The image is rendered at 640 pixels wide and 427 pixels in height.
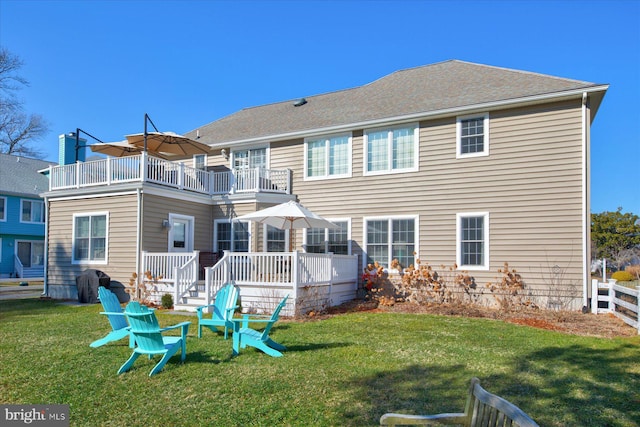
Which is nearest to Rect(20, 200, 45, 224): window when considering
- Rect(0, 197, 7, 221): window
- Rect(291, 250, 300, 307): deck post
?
Rect(0, 197, 7, 221): window

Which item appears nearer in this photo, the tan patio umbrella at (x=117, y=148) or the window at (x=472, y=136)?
the window at (x=472, y=136)

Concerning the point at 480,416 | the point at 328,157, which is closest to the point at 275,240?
the point at 328,157

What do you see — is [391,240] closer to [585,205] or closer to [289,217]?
[289,217]

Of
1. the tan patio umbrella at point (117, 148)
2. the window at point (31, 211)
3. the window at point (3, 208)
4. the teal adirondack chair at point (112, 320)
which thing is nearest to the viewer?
the teal adirondack chair at point (112, 320)

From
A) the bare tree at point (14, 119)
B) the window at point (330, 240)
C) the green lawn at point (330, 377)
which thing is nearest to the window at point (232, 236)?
the window at point (330, 240)

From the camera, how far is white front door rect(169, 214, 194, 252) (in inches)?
575

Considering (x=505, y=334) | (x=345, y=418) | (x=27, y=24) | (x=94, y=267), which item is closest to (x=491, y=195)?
(x=505, y=334)

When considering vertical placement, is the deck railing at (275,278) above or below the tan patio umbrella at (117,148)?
below

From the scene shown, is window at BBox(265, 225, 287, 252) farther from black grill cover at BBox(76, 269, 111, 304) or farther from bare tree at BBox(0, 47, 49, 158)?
bare tree at BBox(0, 47, 49, 158)

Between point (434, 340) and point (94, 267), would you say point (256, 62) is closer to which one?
point (94, 267)

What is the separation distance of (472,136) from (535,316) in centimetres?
546

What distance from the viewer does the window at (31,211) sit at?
28036mm
